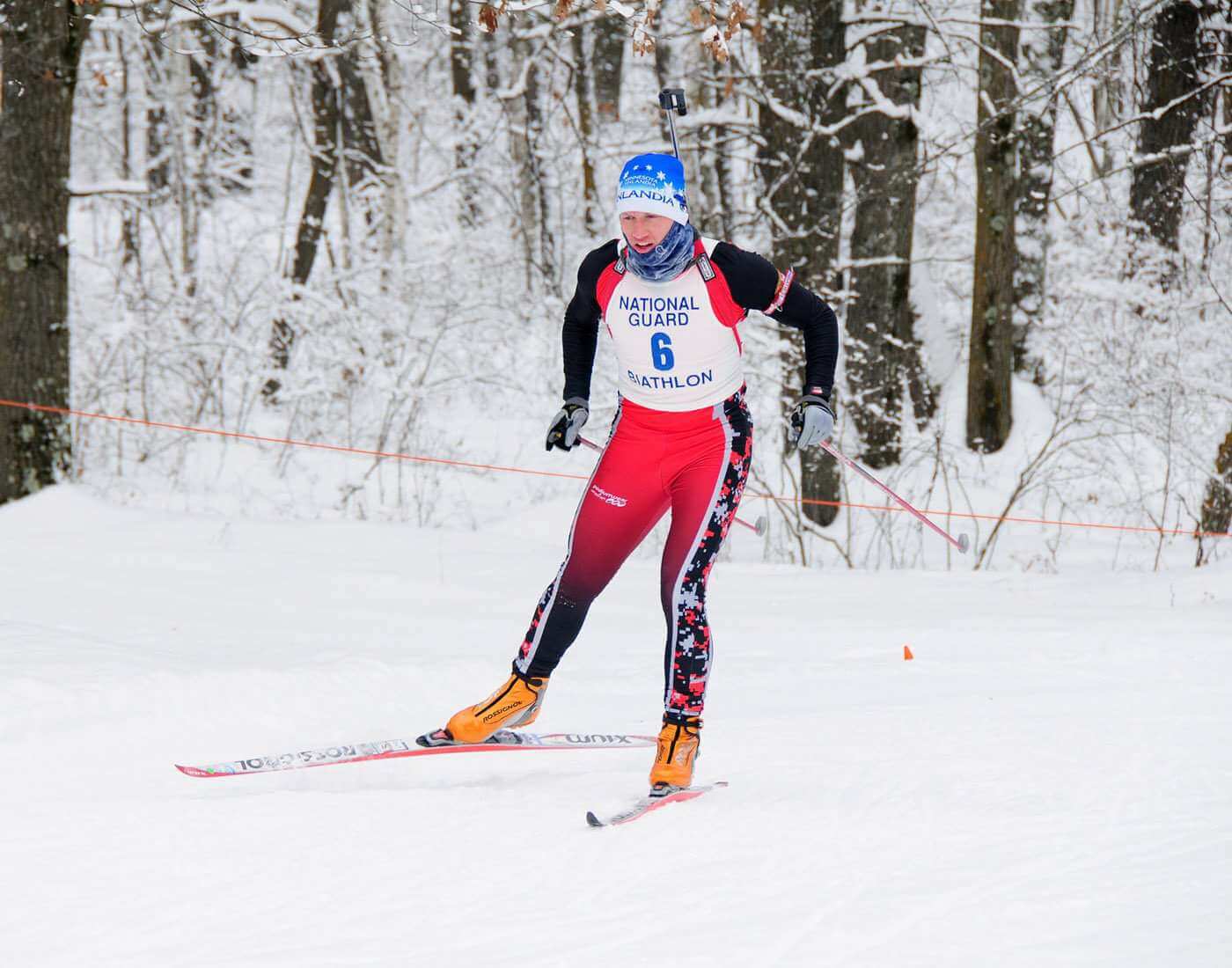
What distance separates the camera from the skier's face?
355cm

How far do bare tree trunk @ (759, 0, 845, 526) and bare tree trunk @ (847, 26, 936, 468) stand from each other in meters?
0.38

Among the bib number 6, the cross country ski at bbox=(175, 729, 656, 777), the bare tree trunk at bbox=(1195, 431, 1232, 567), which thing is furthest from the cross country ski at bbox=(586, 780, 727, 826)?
the bare tree trunk at bbox=(1195, 431, 1232, 567)

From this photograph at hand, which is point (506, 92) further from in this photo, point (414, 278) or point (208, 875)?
point (208, 875)

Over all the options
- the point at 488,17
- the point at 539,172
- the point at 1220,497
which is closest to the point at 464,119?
the point at 539,172

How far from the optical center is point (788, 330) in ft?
30.3

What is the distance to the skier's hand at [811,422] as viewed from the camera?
371 cm

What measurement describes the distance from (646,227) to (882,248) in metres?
7.08

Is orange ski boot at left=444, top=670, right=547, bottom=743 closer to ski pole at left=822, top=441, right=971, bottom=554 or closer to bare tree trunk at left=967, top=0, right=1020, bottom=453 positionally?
ski pole at left=822, top=441, right=971, bottom=554

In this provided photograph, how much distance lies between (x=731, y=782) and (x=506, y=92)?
13.6 m

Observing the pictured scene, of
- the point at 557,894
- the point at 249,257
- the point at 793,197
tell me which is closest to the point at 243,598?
the point at 557,894

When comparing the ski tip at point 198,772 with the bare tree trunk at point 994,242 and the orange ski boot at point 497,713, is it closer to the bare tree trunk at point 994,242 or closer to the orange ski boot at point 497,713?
the orange ski boot at point 497,713

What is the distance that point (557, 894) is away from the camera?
2924 mm

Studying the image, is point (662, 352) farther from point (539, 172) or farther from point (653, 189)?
point (539, 172)

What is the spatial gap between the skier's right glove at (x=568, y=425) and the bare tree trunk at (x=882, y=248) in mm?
5593
